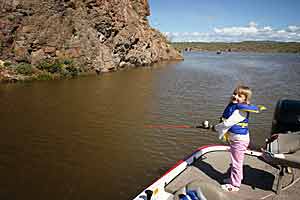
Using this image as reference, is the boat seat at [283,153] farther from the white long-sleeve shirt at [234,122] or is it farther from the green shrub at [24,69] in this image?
the green shrub at [24,69]

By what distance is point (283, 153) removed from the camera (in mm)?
3984

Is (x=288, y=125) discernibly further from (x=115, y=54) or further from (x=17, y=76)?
(x=115, y=54)

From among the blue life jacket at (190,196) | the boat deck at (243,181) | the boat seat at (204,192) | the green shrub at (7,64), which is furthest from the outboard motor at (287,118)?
the green shrub at (7,64)

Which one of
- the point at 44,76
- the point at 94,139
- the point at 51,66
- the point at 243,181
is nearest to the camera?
the point at 243,181

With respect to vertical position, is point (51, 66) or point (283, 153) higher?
point (51, 66)

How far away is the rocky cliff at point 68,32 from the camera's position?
73.2ft

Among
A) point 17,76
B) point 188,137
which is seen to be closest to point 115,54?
point 17,76

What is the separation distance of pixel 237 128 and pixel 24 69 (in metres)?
20.6

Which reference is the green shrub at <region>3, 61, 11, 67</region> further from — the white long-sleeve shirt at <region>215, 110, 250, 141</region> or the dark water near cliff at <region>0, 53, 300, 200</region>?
the white long-sleeve shirt at <region>215, 110, 250, 141</region>

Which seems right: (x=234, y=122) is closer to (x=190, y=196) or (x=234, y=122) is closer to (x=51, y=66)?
(x=190, y=196)

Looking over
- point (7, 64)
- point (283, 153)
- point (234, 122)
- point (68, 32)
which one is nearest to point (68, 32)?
point (68, 32)

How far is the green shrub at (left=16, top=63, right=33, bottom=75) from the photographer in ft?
68.0

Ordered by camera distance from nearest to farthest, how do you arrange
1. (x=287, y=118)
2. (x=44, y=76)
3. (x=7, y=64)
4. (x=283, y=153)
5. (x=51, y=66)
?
(x=283, y=153) < (x=287, y=118) < (x=7, y=64) < (x=44, y=76) < (x=51, y=66)

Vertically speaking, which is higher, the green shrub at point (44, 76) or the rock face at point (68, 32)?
the rock face at point (68, 32)
